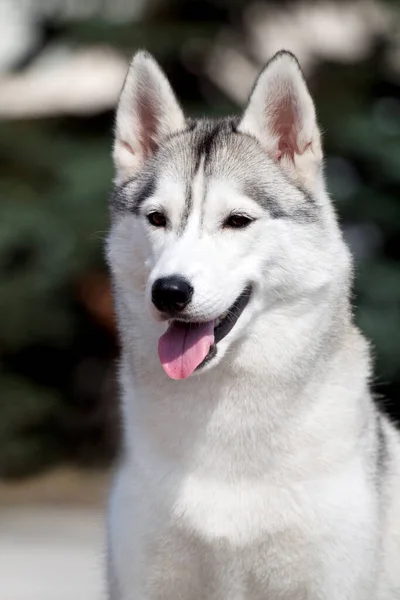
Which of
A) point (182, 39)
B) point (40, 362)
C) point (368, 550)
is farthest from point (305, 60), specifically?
point (368, 550)

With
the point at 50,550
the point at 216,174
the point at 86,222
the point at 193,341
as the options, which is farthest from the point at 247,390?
the point at 86,222

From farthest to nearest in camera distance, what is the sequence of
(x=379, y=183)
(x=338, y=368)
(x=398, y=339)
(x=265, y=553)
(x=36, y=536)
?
(x=379, y=183) → (x=398, y=339) → (x=36, y=536) → (x=338, y=368) → (x=265, y=553)

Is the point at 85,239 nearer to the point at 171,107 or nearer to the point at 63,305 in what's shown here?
the point at 63,305

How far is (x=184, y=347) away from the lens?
3.44 m

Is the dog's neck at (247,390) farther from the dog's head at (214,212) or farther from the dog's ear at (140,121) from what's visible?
the dog's ear at (140,121)

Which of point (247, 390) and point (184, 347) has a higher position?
point (184, 347)

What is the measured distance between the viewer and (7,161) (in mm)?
9969

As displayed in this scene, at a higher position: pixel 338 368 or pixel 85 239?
pixel 338 368

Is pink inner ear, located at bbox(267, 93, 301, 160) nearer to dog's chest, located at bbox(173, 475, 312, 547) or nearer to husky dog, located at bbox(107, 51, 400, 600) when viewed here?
husky dog, located at bbox(107, 51, 400, 600)

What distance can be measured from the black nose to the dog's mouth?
175mm

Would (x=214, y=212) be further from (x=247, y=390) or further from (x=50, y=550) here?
(x=50, y=550)

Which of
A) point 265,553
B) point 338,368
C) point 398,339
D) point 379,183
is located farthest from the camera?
point 379,183

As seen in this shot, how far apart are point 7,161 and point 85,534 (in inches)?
152

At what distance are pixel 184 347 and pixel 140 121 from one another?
3.12 feet
